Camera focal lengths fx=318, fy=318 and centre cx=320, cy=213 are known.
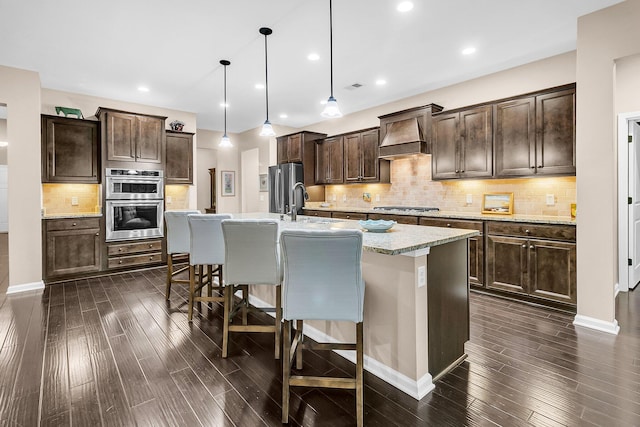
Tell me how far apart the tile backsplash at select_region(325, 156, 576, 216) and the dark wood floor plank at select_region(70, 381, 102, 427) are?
471cm

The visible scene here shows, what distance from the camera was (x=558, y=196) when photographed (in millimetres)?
3914

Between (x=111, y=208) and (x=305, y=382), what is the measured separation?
4648mm

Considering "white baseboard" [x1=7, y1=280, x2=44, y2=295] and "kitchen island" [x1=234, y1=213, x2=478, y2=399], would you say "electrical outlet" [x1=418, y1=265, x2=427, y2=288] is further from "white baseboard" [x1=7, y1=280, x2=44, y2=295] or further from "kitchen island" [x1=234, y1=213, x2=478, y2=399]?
"white baseboard" [x1=7, y1=280, x2=44, y2=295]

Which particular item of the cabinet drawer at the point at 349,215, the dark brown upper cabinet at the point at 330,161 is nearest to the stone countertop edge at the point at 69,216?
the cabinet drawer at the point at 349,215

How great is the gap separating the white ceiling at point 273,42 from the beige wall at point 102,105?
0.54 ft

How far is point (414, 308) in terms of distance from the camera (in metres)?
1.93

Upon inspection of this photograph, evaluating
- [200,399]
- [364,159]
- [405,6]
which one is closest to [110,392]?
[200,399]

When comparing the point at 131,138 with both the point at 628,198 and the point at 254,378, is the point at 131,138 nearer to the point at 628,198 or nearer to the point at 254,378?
the point at 254,378

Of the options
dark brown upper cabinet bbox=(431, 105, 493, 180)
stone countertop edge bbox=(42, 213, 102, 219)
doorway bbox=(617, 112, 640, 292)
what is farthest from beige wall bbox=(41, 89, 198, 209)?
doorway bbox=(617, 112, 640, 292)

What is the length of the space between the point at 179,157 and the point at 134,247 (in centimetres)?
185

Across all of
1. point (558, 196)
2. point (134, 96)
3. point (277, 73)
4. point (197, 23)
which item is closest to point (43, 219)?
point (134, 96)

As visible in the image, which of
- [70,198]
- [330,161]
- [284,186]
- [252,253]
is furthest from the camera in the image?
[284,186]

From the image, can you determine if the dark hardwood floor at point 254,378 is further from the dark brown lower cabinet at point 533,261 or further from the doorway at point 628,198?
the doorway at point 628,198

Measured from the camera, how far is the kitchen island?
6.41 ft
